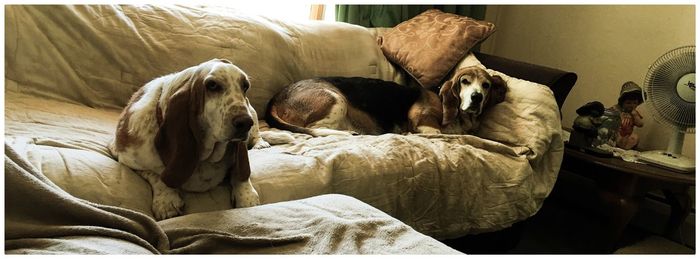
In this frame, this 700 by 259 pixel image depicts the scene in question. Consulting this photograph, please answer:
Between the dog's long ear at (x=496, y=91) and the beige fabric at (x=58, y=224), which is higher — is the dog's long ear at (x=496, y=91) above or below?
above

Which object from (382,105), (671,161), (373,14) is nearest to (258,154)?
(382,105)

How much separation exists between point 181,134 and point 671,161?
1983 mm

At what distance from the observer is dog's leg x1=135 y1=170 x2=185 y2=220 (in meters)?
1.20

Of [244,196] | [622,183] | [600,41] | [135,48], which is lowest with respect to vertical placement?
[622,183]

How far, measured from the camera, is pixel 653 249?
239 centimetres

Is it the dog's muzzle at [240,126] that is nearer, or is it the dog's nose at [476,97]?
the dog's muzzle at [240,126]

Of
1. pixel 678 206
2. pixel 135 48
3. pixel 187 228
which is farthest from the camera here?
pixel 678 206

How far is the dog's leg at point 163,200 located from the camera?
1196 mm

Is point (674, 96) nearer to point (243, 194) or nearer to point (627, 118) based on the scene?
point (627, 118)

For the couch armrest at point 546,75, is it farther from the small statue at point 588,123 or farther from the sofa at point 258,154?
the small statue at point 588,123

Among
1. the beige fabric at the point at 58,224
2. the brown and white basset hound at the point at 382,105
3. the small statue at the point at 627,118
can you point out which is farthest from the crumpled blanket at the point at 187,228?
the small statue at the point at 627,118

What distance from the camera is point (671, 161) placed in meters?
2.13

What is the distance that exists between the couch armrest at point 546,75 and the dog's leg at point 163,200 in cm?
160

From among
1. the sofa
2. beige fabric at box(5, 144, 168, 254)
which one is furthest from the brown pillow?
beige fabric at box(5, 144, 168, 254)
